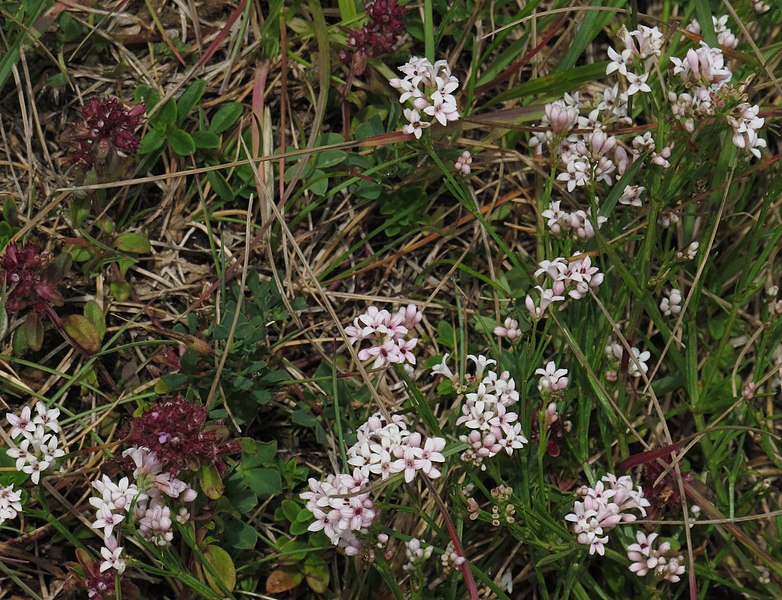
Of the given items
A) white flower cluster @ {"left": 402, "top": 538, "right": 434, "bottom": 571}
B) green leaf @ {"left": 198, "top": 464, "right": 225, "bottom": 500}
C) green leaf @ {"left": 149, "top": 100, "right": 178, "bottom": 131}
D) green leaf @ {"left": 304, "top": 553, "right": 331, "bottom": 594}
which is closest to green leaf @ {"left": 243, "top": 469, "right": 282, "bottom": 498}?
green leaf @ {"left": 198, "top": 464, "right": 225, "bottom": 500}

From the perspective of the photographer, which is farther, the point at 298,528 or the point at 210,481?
the point at 298,528

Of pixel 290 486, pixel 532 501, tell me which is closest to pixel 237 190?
pixel 290 486

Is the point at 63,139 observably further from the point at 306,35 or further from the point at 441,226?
the point at 441,226

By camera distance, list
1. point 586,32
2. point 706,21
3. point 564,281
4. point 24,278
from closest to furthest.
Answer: point 564,281 < point 24,278 < point 706,21 < point 586,32

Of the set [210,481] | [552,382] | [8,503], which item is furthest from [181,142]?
[552,382]

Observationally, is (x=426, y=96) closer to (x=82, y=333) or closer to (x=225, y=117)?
(x=225, y=117)

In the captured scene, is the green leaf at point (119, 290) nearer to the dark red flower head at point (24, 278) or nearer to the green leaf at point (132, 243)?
the green leaf at point (132, 243)

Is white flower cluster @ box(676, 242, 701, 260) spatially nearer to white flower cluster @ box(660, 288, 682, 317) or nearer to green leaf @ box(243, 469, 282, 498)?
white flower cluster @ box(660, 288, 682, 317)
